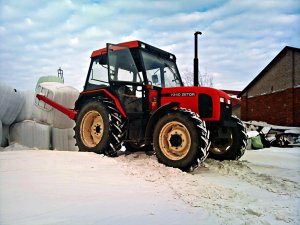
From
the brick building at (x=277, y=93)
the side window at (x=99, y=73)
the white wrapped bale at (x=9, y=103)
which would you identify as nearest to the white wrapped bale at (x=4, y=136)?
the white wrapped bale at (x=9, y=103)

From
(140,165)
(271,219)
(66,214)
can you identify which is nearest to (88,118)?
(140,165)

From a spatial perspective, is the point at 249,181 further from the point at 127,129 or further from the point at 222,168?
the point at 127,129

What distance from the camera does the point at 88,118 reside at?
6219 mm

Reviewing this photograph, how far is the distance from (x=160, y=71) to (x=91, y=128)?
1.89m

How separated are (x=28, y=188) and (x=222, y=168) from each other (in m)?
3.39

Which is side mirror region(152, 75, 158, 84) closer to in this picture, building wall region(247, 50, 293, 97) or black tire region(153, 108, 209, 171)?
black tire region(153, 108, 209, 171)

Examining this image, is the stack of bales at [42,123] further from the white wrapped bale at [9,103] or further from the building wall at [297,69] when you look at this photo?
the building wall at [297,69]

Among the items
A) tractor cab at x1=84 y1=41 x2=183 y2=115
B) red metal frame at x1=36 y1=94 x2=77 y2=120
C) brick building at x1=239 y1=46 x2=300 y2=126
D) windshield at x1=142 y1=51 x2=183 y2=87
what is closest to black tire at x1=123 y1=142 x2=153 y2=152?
tractor cab at x1=84 y1=41 x2=183 y2=115

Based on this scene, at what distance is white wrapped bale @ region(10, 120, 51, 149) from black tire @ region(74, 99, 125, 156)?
61.0 inches

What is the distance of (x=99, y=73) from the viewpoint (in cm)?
660

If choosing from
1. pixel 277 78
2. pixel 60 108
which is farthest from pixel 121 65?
pixel 277 78

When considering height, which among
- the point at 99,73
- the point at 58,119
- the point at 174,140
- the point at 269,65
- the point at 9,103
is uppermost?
the point at 269,65

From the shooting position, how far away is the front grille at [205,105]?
5.29 meters

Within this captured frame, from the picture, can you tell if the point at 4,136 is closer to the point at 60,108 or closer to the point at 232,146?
the point at 60,108
